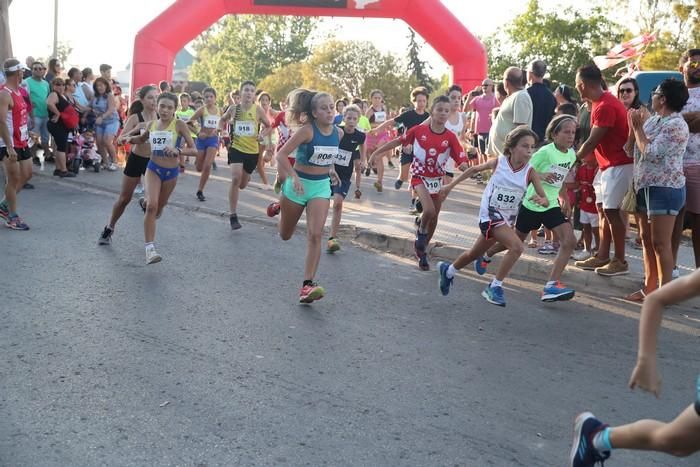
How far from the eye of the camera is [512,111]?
29.9 feet

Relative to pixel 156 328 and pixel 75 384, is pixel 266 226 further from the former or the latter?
pixel 75 384

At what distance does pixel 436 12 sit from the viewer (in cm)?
2153

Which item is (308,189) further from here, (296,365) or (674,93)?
(674,93)

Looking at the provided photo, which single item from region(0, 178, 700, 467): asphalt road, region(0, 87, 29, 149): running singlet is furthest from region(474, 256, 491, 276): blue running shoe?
region(0, 87, 29, 149): running singlet

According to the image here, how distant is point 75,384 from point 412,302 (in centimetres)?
313

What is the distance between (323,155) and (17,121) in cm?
453

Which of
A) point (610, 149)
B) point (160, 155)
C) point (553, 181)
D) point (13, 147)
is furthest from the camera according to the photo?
point (13, 147)

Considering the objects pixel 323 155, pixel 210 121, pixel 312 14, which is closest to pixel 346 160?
pixel 323 155

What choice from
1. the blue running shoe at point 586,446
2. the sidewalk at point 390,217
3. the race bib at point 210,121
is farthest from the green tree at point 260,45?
the blue running shoe at point 586,446

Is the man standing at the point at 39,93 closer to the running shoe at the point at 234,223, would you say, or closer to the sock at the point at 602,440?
the running shoe at the point at 234,223

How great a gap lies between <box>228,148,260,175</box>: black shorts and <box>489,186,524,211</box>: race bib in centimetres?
474

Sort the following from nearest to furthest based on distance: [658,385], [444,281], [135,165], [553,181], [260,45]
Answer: [658,385]
[444,281]
[553,181]
[135,165]
[260,45]

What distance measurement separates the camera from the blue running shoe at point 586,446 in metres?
3.16

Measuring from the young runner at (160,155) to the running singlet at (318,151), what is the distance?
173 cm
